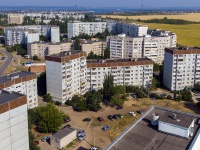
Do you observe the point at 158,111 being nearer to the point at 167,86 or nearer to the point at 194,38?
the point at 167,86

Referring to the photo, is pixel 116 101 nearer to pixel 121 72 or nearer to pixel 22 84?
pixel 121 72

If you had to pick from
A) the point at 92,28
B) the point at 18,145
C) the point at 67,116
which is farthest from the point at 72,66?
the point at 92,28

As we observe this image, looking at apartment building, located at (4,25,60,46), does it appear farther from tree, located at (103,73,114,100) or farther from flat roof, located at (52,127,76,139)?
flat roof, located at (52,127,76,139)

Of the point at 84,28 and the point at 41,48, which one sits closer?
the point at 41,48

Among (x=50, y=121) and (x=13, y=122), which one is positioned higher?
(x=13, y=122)

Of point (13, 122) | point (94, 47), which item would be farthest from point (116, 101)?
point (94, 47)

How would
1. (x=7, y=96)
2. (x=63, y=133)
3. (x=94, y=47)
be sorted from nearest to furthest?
(x=7, y=96)
(x=63, y=133)
(x=94, y=47)
